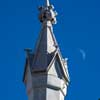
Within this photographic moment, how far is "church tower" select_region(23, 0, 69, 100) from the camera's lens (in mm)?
26812

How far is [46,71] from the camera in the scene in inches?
1059

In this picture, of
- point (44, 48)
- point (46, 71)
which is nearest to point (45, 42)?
point (44, 48)

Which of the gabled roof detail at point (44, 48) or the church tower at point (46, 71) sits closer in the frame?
the church tower at point (46, 71)

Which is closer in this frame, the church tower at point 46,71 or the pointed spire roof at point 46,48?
the church tower at point 46,71

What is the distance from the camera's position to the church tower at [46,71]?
26.8m

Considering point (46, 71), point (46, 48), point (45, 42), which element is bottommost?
point (46, 71)

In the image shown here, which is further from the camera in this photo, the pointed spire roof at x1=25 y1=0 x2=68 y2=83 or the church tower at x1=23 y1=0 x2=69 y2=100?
the pointed spire roof at x1=25 y1=0 x2=68 y2=83

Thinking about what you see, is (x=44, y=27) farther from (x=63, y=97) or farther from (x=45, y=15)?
(x=63, y=97)

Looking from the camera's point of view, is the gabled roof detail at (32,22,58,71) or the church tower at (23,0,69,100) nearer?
the church tower at (23,0,69,100)

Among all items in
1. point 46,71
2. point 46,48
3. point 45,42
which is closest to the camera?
point 46,71

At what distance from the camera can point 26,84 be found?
27.7 metres

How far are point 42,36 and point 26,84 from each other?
222 centimetres

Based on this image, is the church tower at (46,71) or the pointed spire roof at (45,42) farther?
the pointed spire roof at (45,42)

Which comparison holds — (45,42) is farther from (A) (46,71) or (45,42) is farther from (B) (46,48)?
(A) (46,71)
